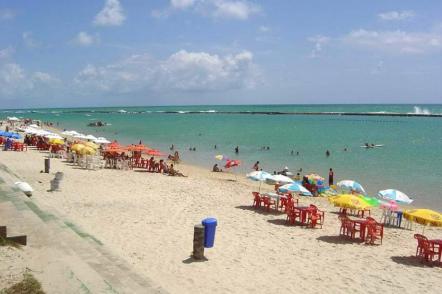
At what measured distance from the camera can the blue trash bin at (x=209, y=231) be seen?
9.77 metres

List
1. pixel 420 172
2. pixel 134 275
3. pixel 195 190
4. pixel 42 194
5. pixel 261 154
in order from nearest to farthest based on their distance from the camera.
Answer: pixel 134 275 → pixel 42 194 → pixel 195 190 → pixel 420 172 → pixel 261 154

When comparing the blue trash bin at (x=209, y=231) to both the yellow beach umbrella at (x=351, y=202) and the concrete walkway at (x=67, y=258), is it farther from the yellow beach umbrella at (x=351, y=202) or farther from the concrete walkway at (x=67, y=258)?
the yellow beach umbrella at (x=351, y=202)

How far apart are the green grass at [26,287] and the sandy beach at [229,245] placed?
2.20 m

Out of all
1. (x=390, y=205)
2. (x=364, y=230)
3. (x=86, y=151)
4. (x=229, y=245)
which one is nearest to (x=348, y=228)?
(x=364, y=230)

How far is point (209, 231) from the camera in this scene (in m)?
9.84

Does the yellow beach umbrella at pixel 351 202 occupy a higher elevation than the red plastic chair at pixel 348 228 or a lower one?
higher

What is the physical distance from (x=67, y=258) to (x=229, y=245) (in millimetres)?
4160

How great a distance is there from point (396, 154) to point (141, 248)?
104 ft

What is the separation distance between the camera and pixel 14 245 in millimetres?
7430

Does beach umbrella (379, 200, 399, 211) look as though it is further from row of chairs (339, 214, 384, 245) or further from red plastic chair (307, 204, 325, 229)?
red plastic chair (307, 204, 325, 229)

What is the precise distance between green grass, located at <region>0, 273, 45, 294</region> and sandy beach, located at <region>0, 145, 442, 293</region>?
7.23 ft

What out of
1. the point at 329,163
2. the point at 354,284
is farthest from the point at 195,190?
the point at 329,163

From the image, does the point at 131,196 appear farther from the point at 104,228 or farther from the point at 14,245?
the point at 14,245

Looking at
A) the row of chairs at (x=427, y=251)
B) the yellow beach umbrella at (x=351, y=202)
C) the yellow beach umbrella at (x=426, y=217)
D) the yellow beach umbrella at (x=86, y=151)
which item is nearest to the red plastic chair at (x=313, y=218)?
the yellow beach umbrella at (x=351, y=202)
